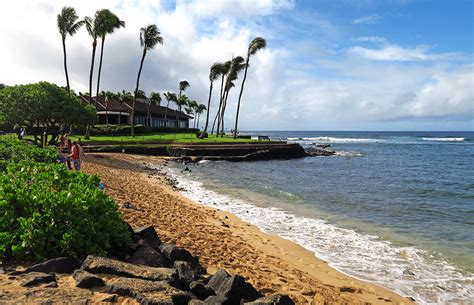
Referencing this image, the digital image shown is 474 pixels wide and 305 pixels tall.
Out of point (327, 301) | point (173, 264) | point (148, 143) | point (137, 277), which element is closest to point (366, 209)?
point (327, 301)

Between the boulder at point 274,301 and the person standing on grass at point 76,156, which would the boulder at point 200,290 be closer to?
the boulder at point 274,301

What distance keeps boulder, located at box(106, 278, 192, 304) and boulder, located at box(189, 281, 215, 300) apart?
38 centimetres

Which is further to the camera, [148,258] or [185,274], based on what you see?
[148,258]

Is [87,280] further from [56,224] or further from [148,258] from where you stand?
[148,258]

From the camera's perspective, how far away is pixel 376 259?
31.1 ft

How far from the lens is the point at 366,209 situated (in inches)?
640

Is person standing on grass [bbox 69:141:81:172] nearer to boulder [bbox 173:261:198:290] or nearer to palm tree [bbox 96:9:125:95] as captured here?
boulder [bbox 173:261:198:290]

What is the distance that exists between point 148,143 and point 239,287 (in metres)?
39.8

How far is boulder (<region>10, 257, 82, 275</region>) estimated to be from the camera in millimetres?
4898

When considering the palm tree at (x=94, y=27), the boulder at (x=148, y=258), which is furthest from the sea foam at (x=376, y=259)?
the palm tree at (x=94, y=27)

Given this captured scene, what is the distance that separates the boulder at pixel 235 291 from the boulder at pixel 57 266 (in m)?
2.14

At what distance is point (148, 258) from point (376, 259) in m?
6.30

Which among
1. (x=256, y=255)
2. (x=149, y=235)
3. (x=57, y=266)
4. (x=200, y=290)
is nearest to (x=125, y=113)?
(x=256, y=255)

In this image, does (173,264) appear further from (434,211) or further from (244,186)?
(244,186)
